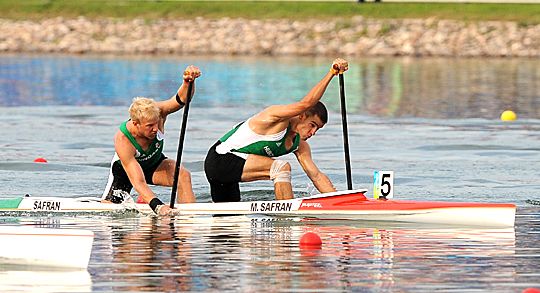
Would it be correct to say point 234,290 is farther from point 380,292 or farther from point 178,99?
point 178,99

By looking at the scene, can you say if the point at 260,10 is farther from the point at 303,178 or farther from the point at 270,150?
the point at 270,150

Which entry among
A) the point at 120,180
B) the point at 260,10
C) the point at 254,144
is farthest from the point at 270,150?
the point at 260,10

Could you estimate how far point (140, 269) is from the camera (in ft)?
39.4

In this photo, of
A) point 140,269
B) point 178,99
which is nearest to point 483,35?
point 178,99

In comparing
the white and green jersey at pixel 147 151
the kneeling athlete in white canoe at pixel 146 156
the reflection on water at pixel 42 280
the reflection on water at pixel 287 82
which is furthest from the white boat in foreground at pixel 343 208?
the reflection on water at pixel 287 82

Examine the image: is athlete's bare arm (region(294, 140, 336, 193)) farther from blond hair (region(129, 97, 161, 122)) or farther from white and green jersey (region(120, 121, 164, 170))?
blond hair (region(129, 97, 161, 122))

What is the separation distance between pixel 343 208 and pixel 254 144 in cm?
119

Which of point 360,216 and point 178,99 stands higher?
point 178,99

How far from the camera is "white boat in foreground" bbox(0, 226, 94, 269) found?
12.0 meters

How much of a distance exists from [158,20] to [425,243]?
1942 inches

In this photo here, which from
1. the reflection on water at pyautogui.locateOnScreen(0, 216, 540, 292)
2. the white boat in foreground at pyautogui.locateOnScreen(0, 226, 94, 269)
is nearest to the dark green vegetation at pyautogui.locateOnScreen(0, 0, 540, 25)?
the reflection on water at pyautogui.locateOnScreen(0, 216, 540, 292)

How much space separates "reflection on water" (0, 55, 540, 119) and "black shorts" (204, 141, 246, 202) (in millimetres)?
14885

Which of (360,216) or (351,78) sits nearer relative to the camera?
(360,216)

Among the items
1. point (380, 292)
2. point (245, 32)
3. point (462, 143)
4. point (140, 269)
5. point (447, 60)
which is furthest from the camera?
point (245, 32)
